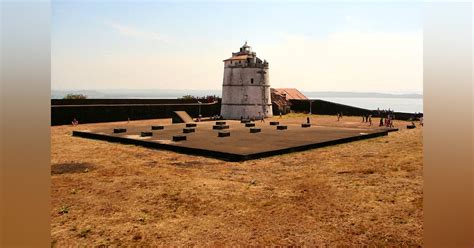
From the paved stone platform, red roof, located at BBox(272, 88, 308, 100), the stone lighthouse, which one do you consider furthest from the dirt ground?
red roof, located at BBox(272, 88, 308, 100)

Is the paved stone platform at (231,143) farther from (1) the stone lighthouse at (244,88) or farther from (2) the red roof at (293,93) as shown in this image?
(2) the red roof at (293,93)

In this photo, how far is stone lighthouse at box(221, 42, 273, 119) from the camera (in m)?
31.0

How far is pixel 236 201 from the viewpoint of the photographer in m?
7.05

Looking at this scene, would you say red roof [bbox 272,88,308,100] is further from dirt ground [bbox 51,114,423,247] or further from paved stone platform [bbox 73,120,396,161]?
dirt ground [bbox 51,114,423,247]

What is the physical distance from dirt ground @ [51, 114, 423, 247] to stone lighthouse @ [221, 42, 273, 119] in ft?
63.1

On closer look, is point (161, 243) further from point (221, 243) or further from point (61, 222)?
point (61, 222)

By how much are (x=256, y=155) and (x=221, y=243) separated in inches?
259

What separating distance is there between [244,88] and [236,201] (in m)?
24.5

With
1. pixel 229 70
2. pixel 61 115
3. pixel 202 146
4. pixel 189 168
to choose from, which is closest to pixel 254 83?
pixel 229 70

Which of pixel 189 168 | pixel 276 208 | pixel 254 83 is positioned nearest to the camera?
pixel 276 208

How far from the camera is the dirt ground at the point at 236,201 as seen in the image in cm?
539

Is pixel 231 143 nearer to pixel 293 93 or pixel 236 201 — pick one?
pixel 236 201

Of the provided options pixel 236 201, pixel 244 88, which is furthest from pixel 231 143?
pixel 244 88

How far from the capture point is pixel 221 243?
16.8ft
